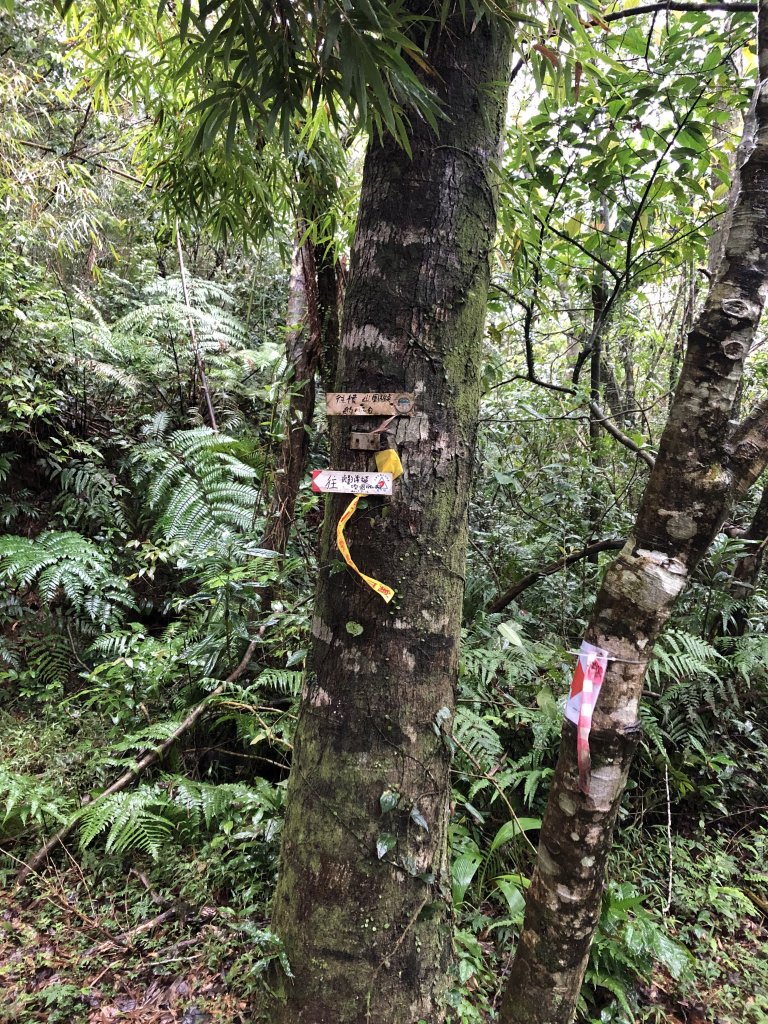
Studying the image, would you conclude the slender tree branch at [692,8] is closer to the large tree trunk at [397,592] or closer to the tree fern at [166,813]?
the large tree trunk at [397,592]

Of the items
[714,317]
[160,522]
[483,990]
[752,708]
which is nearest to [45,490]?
[160,522]

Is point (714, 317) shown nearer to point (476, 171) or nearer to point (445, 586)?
point (476, 171)

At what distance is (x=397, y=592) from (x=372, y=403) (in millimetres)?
478

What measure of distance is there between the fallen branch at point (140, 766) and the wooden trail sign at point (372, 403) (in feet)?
5.67

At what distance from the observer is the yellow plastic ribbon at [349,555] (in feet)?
4.40

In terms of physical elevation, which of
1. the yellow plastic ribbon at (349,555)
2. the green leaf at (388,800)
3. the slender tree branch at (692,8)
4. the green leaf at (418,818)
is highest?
the slender tree branch at (692,8)

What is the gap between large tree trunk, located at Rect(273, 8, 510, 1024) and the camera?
1361 mm

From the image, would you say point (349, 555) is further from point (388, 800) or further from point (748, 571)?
point (748, 571)

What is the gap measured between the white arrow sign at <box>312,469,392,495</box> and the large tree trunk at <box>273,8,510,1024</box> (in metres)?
0.04

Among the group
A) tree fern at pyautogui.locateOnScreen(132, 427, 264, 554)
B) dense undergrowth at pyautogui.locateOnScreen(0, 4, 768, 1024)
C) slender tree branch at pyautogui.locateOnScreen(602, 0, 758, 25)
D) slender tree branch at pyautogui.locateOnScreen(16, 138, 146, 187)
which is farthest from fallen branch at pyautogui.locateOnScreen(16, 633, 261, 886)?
slender tree branch at pyautogui.locateOnScreen(16, 138, 146, 187)

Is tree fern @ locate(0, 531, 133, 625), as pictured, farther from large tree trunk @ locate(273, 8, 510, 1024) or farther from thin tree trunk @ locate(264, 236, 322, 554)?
large tree trunk @ locate(273, 8, 510, 1024)

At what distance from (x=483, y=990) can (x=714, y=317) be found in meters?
2.10

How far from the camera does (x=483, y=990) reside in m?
1.76

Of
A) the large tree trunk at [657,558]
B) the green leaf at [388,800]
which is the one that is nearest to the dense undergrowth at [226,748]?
the large tree trunk at [657,558]
